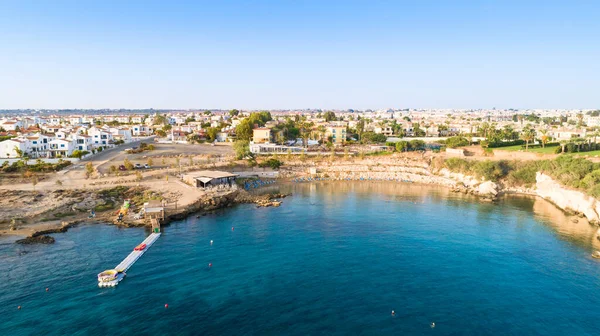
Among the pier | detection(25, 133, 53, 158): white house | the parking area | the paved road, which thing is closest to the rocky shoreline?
the pier

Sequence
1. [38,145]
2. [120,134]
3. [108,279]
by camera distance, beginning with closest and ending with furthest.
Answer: [108,279]
[38,145]
[120,134]

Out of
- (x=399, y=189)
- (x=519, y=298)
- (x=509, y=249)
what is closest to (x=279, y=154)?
(x=399, y=189)

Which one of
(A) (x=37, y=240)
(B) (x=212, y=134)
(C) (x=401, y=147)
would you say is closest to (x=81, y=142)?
(B) (x=212, y=134)

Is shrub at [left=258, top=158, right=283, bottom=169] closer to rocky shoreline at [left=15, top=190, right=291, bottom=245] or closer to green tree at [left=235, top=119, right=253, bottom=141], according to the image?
rocky shoreline at [left=15, top=190, right=291, bottom=245]

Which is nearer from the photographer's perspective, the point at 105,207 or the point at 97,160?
the point at 105,207

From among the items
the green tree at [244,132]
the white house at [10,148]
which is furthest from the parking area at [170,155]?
the white house at [10,148]

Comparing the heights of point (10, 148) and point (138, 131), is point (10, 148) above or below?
below

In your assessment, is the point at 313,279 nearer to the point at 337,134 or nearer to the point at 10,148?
the point at 10,148
